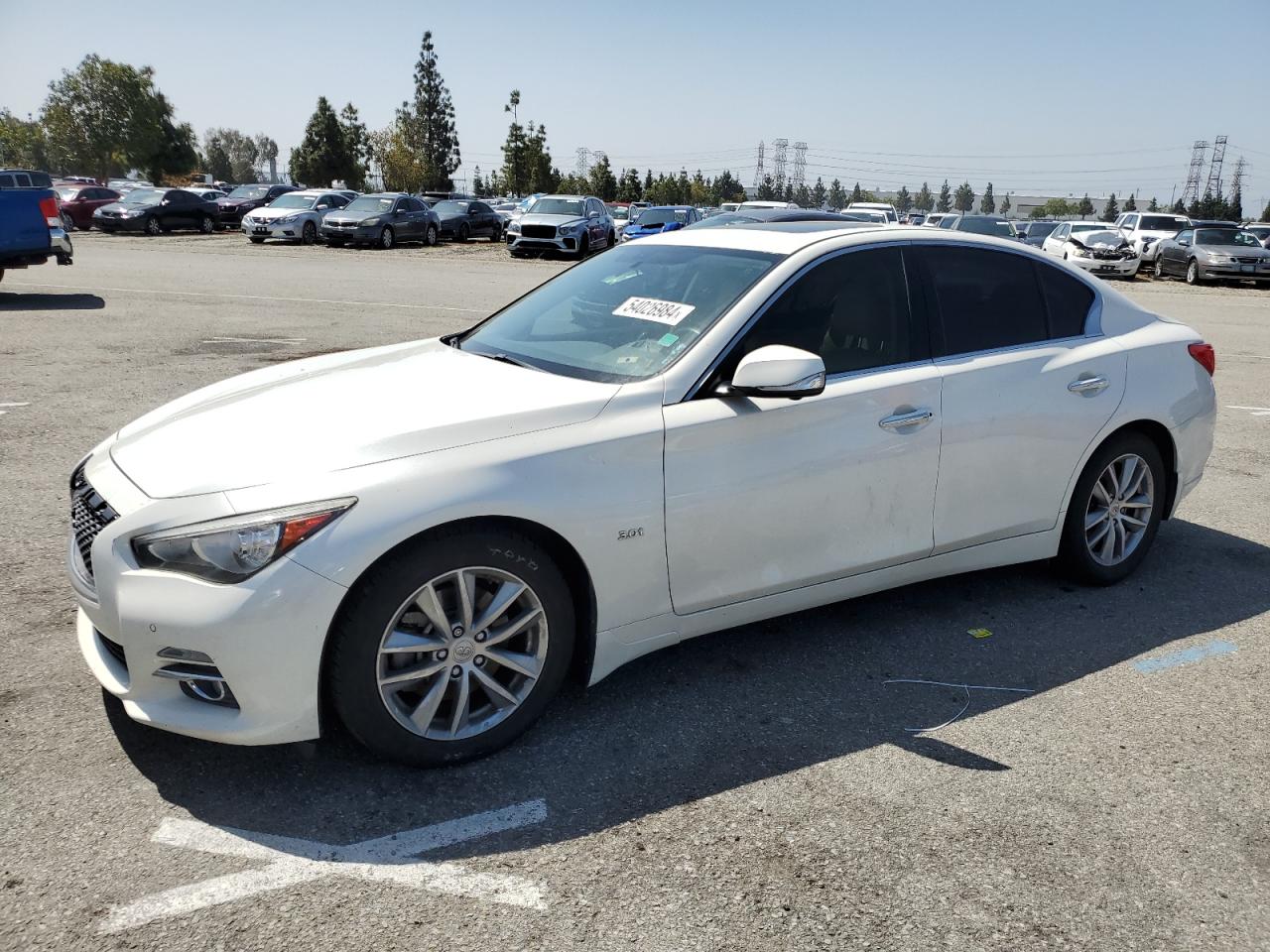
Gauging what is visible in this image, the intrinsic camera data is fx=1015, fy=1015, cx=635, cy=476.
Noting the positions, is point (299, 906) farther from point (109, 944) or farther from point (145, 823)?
point (145, 823)

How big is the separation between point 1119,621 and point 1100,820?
1.68 metres

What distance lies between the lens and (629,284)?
4.23m

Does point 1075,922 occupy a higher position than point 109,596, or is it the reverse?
point 109,596

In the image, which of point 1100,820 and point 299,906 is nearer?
point 299,906

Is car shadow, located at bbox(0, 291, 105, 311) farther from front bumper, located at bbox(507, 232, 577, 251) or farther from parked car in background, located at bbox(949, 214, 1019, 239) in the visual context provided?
parked car in background, located at bbox(949, 214, 1019, 239)

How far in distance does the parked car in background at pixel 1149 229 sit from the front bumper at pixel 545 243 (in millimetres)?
15427

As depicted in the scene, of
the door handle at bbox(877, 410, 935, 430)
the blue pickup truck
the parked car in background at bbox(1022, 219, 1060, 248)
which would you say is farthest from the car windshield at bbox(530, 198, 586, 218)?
the door handle at bbox(877, 410, 935, 430)

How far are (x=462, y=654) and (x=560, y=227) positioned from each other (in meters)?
25.3

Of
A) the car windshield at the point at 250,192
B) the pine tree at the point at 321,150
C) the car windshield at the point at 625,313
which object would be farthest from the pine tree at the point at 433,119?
the car windshield at the point at 625,313

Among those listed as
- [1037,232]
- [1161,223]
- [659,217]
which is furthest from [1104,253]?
[659,217]

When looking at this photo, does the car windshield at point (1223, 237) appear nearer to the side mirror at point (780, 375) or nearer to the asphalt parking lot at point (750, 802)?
the asphalt parking lot at point (750, 802)

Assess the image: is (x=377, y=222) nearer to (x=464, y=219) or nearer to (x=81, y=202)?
(x=464, y=219)

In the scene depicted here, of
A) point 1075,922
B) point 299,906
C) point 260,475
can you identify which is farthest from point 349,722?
point 1075,922

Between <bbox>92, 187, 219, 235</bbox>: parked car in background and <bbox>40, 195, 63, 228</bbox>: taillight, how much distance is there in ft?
69.4
